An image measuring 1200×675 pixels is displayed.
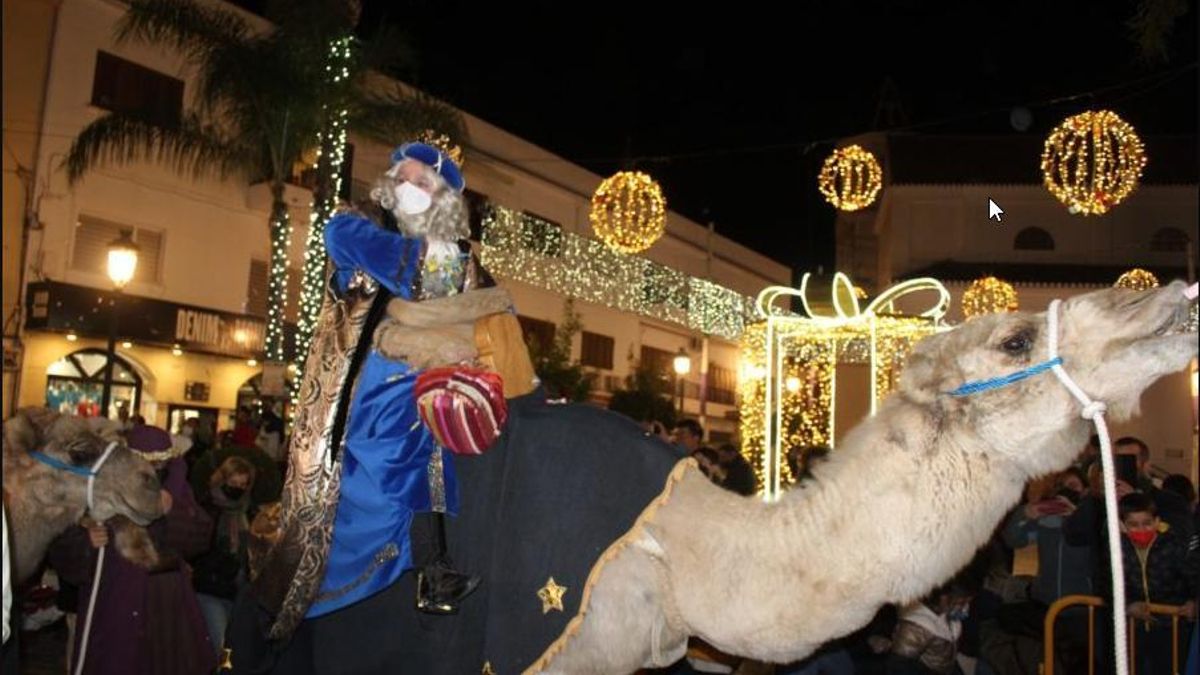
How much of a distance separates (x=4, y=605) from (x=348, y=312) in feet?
5.52

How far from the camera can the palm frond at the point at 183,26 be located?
15.7 metres

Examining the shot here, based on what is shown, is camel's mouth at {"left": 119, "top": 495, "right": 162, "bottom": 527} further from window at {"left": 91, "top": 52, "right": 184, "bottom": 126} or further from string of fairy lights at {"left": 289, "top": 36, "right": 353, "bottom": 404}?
window at {"left": 91, "top": 52, "right": 184, "bottom": 126}

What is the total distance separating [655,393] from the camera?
1391 inches

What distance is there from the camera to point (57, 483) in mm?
5012

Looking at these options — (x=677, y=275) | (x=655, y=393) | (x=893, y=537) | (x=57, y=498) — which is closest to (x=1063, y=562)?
(x=893, y=537)

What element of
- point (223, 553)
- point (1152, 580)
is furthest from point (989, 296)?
point (223, 553)

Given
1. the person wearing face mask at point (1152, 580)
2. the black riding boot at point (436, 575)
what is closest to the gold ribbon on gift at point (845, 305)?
the person wearing face mask at point (1152, 580)

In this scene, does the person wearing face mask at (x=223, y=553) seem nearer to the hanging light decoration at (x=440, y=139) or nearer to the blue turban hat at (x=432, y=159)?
the blue turban hat at (x=432, y=159)

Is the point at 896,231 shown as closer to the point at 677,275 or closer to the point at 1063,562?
the point at 677,275

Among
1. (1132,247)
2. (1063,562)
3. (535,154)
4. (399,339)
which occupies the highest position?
(535,154)

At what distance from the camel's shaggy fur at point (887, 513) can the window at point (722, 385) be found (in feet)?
163

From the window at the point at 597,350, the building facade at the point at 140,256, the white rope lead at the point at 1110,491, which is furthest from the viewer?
the window at the point at 597,350

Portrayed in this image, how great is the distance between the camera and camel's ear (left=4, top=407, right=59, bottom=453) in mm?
4992

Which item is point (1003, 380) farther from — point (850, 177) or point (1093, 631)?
point (850, 177)
